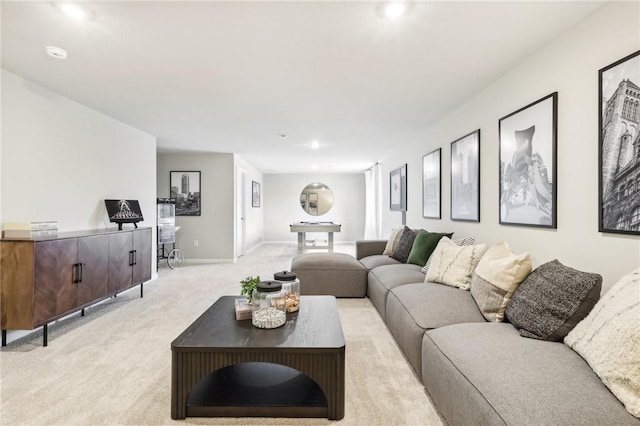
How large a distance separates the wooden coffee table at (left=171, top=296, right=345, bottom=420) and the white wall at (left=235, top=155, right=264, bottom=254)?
5451 mm

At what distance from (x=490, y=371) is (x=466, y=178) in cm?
250

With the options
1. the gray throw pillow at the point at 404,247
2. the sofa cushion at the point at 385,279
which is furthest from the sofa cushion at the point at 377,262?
the sofa cushion at the point at 385,279

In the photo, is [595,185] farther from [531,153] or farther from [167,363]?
[167,363]

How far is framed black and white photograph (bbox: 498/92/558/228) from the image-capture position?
7.16 feet

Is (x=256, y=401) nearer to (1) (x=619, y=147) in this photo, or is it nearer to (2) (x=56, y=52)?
(1) (x=619, y=147)

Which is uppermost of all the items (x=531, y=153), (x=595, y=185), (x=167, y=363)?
(x=531, y=153)

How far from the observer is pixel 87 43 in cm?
222

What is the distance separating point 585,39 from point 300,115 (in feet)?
8.91

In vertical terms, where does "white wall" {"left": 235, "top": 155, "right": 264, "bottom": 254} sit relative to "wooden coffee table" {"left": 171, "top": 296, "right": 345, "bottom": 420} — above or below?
above

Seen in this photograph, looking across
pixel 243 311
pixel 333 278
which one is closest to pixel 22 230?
pixel 243 311

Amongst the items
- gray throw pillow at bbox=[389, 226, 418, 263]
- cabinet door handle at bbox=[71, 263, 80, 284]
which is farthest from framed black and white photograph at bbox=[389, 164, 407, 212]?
cabinet door handle at bbox=[71, 263, 80, 284]

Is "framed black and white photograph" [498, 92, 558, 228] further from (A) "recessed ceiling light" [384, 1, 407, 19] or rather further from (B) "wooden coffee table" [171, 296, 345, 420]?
(B) "wooden coffee table" [171, 296, 345, 420]

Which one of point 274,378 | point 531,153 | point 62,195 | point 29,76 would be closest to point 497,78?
point 531,153

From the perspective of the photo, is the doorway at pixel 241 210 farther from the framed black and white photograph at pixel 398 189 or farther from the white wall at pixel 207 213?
the framed black and white photograph at pixel 398 189
